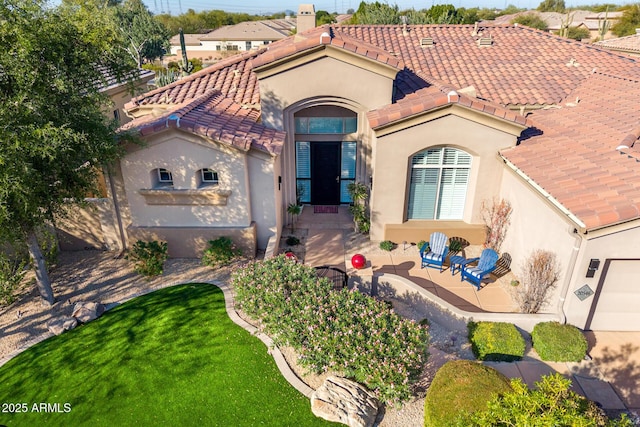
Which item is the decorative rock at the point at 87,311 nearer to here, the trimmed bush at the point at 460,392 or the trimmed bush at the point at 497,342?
the trimmed bush at the point at 460,392

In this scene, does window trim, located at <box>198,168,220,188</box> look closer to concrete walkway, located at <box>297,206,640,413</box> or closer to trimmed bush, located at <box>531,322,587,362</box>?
concrete walkway, located at <box>297,206,640,413</box>

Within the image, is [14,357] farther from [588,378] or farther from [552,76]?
[552,76]

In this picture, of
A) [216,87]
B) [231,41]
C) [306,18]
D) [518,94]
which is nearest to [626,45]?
[518,94]

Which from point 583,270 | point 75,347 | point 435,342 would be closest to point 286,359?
point 435,342

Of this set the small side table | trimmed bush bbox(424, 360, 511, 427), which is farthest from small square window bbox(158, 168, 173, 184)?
trimmed bush bbox(424, 360, 511, 427)

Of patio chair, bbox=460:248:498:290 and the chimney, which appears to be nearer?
patio chair, bbox=460:248:498:290

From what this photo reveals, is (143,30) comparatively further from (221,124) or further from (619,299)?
(619,299)
